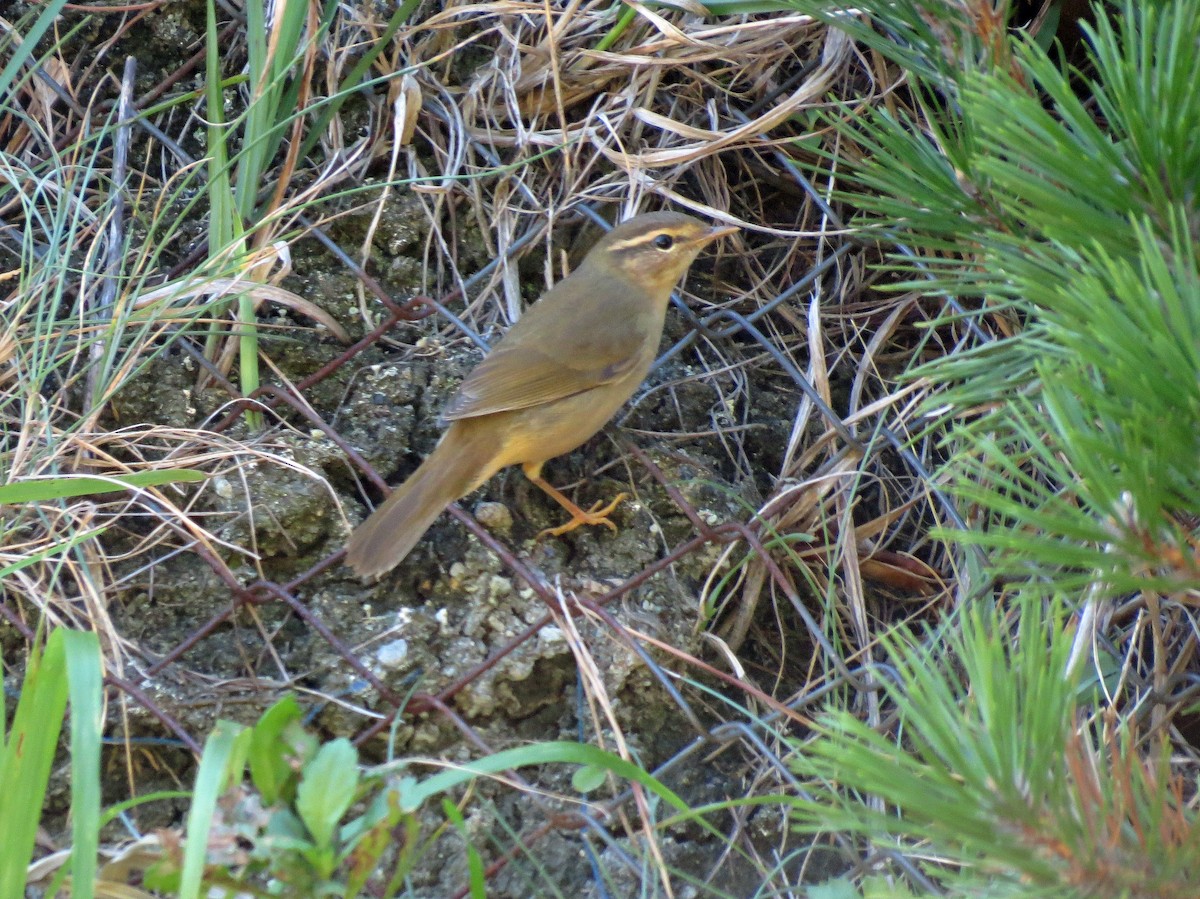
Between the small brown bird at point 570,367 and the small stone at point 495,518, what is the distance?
90 millimetres

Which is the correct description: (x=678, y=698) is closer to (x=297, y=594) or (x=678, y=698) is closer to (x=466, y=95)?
(x=297, y=594)

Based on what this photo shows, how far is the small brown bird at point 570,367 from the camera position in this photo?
121 inches

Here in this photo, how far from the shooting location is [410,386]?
10.7 feet

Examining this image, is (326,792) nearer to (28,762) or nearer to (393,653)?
(28,762)

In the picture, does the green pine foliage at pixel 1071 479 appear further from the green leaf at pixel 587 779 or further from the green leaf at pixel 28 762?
the green leaf at pixel 28 762

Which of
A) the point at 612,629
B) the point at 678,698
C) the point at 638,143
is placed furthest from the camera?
the point at 638,143

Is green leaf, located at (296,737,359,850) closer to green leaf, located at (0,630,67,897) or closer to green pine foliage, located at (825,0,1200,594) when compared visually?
green leaf, located at (0,630,67,897)

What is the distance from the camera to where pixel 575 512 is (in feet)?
10.1

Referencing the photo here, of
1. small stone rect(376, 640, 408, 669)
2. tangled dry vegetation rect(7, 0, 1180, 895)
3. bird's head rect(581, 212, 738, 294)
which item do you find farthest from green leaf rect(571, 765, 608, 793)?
bird's head rect(581, 212, 738, 294)

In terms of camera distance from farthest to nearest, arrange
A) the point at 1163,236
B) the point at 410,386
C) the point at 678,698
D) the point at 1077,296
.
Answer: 1. the point at 410,386
2. the point at 678,698
3. the point at 1163,236
4. the point at 1077,296

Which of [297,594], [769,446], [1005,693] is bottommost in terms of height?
[769,446]

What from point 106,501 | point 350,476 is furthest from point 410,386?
point 106,501

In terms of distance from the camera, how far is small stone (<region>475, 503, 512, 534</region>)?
3102mm

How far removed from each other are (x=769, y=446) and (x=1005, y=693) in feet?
6.93
